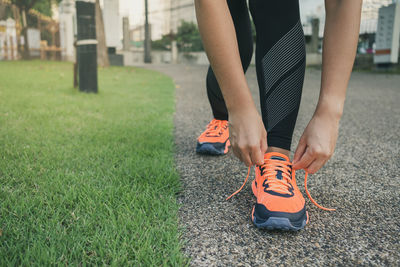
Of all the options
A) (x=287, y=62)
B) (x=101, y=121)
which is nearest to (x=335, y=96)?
(x=287, y=62)

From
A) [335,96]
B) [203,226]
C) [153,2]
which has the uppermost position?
[153,2]

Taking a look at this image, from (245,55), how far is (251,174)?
0.55m

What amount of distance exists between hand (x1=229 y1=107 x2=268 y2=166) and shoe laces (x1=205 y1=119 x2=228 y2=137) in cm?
72

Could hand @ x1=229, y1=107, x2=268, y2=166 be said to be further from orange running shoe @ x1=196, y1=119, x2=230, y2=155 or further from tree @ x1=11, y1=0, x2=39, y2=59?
tree @ x1=11, y1=0, x2=39, y2=59

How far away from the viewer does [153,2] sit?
33.0 meters

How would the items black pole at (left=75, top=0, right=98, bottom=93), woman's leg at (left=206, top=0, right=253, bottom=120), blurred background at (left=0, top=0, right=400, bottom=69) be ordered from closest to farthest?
woman's leg at (left=206, top=0, right=253, bottom=120), black pole at (left=75, top=0, right=98, bottom=93), blurred background at (left=0, top=0, right=400, bottom=69)

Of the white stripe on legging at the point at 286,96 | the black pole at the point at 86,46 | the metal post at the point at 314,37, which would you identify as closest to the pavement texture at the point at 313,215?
the white stripe on legging at the point at 286,96

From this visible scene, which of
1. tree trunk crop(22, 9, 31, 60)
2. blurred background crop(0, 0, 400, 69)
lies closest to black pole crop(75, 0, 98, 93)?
blurred background crop(0, 0, 400, 69)

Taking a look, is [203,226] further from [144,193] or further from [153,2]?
[153,2]

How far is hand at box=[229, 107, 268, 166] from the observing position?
0.90 metres

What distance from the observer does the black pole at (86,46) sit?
3645 millimetres

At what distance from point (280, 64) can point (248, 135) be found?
362 millimetres

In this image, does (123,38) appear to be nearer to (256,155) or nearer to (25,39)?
(25,39)

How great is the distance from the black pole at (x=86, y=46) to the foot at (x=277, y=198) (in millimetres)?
3132
